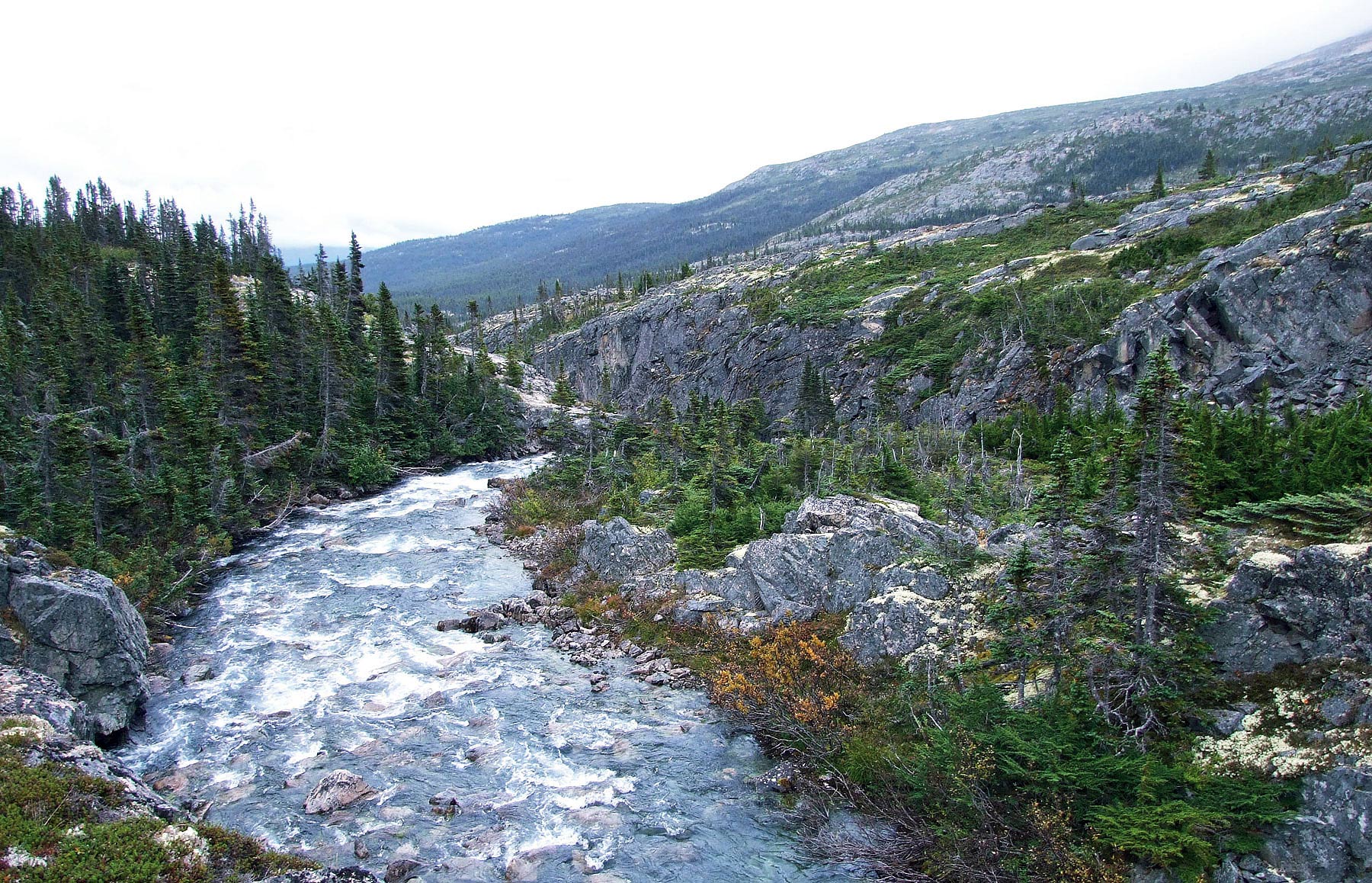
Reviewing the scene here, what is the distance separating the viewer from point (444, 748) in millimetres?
21531

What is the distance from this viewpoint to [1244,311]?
154 ft

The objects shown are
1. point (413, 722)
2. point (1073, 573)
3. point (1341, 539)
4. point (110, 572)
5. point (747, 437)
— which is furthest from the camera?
point (747, 437)

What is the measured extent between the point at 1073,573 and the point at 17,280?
106908 mm

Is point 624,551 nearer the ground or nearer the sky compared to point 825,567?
nearer the ground

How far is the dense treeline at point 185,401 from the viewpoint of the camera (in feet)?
113

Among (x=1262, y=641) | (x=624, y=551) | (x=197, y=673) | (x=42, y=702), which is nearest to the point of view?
(x=1262, y=641)

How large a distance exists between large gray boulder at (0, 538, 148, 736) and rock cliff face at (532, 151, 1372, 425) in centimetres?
3129

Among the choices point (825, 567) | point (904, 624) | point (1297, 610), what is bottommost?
point (904, 624)

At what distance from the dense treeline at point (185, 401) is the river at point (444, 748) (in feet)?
22.0

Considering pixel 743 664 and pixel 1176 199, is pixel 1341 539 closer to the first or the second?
pixel 743 664

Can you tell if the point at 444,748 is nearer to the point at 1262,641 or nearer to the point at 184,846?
the point at 184,846

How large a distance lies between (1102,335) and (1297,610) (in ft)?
164

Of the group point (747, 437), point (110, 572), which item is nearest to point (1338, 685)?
point (110, 572)

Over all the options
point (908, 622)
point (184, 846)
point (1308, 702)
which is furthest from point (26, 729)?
point (1308, 702)
